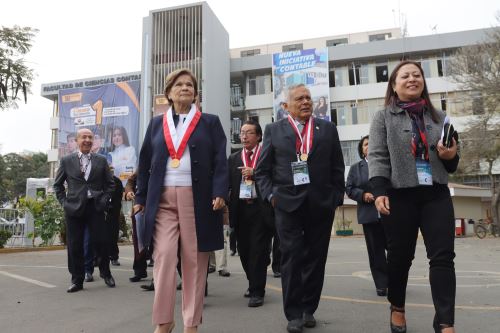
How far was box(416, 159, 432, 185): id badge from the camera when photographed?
3.29 metres

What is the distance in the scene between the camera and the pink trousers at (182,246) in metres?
3.36

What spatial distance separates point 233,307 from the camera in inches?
191

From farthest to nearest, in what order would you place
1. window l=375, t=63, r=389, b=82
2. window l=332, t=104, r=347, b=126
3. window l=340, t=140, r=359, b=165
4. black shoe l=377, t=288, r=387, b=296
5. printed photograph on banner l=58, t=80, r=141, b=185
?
1. window l=332, t=104, r=347, b=126
2. window l=375, t=63, r=389, b=82
3. window l=340, t=140, r=359, b=165
4. printed photograph on banner l=58, t=80, r=141, b=185
5. black shoe l=377, t=288, r=387, b=296

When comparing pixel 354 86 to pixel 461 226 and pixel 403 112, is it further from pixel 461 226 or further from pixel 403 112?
pixel 403 112

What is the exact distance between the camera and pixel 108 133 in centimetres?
3759

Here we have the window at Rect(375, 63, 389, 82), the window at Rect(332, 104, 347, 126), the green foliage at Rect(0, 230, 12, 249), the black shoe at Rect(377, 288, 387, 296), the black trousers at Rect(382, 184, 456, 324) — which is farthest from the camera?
the window at Rect(332, 104, 347, 126)

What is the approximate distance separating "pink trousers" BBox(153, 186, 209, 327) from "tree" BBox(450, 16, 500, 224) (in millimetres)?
24809

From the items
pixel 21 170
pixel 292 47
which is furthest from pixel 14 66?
pixel 21 170

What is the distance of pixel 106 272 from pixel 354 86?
33973mm

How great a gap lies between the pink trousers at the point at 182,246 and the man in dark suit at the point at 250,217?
154 cm

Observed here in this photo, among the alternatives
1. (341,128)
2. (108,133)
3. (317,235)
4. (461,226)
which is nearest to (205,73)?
(108,133)

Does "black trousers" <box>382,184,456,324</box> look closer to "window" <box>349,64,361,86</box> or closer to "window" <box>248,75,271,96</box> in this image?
"window" <box>349,64,361,86</box>

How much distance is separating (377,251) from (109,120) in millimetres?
35132

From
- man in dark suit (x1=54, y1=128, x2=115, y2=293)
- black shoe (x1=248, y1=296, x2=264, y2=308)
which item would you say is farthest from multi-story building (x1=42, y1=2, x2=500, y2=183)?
black shoe (x1=248, y1=296, x2=264, y2=308)
